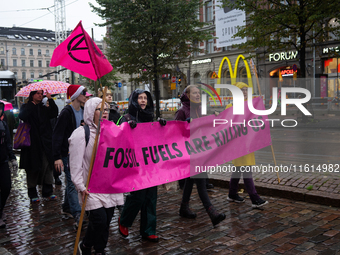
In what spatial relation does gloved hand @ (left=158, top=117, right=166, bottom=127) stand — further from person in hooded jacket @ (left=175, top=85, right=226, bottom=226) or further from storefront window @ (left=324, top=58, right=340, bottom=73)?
storefront window @ (left=324, top=58, right=340, bottom=73)

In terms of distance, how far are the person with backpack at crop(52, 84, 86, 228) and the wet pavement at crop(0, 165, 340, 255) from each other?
0.26 metres

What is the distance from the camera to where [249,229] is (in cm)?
456

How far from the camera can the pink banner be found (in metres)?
3.85

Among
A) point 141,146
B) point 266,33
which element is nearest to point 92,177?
point 141,146

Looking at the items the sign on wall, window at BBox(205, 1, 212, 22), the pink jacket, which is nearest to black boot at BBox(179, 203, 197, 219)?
the pink jacket

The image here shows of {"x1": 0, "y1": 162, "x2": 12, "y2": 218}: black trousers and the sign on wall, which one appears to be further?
the sign on wall

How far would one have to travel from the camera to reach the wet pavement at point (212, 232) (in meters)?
4.03

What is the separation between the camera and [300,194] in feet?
18.4

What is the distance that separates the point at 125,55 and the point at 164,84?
110ft

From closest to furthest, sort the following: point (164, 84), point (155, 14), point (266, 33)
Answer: point (266, 33) < point (155, 14) < point (164, 84)

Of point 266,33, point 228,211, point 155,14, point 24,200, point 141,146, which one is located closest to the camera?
point 141,146

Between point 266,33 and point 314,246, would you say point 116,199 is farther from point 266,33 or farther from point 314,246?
point 266,33

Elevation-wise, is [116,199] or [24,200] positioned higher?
[116,199]

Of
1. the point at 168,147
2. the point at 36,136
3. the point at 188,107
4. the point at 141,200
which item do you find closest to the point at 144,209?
the point at 141,200
